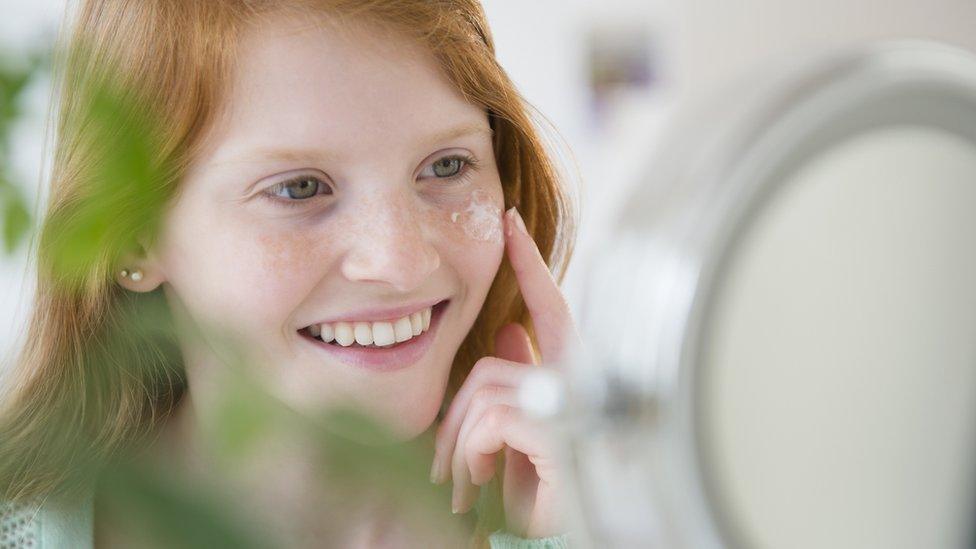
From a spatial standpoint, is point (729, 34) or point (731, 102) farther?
point (729, 34)

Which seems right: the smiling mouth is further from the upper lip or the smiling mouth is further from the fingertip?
the fingertip

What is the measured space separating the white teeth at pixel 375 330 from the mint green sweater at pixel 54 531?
0.50 feet

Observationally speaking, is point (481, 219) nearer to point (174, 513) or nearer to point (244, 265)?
point (244, 265)

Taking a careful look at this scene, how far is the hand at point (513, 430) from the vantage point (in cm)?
65

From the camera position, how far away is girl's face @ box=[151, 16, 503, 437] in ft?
1.99

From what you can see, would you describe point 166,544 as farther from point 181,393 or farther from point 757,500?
point 181,393

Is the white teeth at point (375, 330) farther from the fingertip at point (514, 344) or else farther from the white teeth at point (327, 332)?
the fingertip at point (514, 344)

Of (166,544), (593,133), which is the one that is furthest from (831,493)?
(593,133)

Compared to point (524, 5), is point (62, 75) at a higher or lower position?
lower

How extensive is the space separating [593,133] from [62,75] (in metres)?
2.33

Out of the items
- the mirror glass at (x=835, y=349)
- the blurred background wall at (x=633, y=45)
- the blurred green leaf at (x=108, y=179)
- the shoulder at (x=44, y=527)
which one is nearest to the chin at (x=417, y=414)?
the shoulder at (x=44, y=527)

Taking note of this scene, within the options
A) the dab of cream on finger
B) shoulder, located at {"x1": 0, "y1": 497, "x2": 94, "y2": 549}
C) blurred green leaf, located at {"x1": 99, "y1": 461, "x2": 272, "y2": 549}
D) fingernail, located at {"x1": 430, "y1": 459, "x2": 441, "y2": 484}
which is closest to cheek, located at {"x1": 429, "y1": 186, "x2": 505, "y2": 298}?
the dab of cream on finger

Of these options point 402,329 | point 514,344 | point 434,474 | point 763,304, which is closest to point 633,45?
point 514,344

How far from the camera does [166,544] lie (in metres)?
0.21
